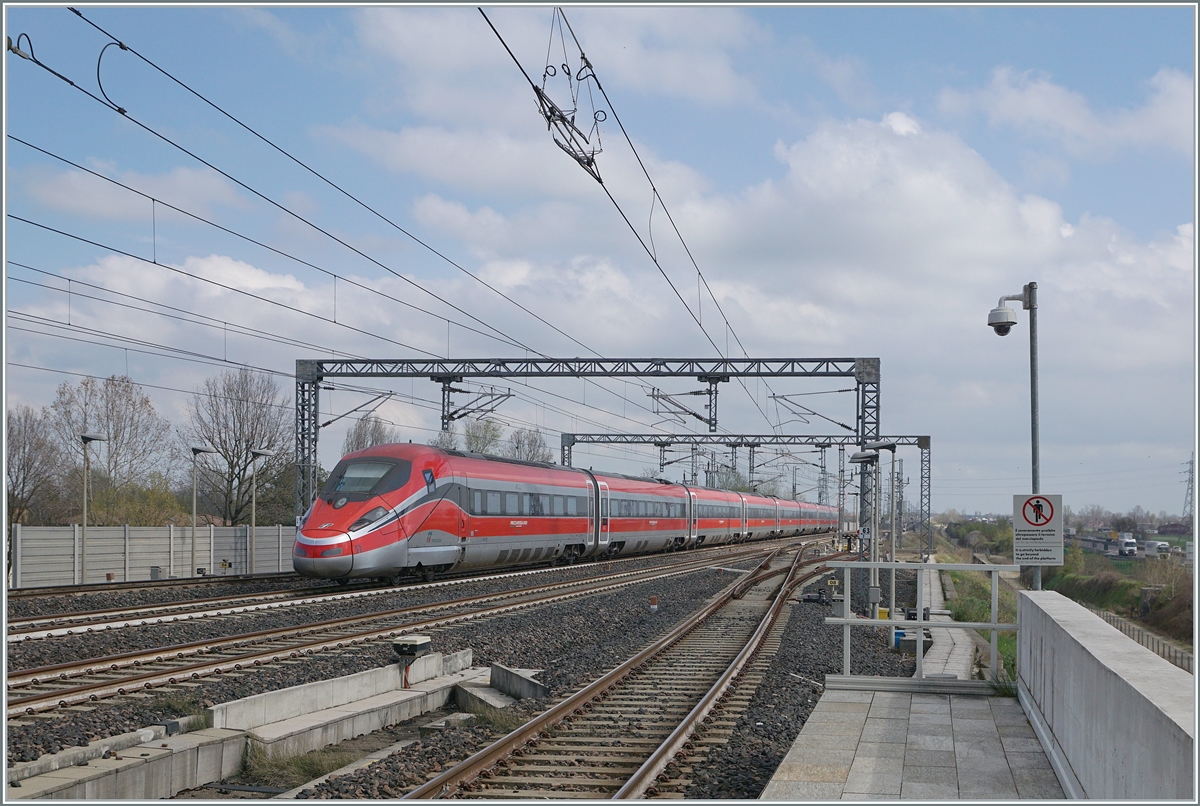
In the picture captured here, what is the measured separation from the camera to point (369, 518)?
21.6m

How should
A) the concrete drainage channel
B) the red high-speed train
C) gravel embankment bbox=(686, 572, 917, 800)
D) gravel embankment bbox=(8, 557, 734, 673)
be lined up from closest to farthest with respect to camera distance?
the concrete drainage channel, gravel embankment bbox=(686, 572, 917, 800), gravel embankment bbox=(8, 557, 734, 673), the red high-speed train

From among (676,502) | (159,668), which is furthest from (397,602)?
(676,502)

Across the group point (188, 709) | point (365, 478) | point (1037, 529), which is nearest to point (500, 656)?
point (188, 709)

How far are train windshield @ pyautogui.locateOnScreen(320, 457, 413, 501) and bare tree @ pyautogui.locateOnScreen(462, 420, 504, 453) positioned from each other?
153 ft

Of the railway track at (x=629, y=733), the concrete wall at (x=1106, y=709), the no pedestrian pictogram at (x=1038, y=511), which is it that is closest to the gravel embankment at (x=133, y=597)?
the railway track at (x=629, y=733)

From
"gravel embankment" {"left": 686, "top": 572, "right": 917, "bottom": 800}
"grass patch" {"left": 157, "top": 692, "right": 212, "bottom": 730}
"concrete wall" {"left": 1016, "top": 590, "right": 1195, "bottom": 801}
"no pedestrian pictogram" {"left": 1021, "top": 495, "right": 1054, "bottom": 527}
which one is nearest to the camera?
"concrete wall" {"left": 1016, "top": 590, "right": 1195, "bottom": 801}

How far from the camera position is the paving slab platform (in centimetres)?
696

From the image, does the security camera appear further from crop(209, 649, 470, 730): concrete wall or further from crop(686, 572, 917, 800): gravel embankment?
crop(209, 649, 470, 730): concrete wall

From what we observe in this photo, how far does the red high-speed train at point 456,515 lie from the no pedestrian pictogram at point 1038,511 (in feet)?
45.1

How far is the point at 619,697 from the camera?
11797mm

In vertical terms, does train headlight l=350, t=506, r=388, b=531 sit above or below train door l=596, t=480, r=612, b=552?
above

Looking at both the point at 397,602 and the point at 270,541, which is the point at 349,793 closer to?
the point at 397,602

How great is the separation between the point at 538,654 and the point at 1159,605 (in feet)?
111

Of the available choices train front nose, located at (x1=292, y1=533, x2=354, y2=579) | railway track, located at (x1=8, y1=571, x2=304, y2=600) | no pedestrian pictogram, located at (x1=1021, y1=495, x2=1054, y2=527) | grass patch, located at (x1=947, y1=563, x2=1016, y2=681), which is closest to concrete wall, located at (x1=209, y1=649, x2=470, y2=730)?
grass patch, located at (x1=947, y1=563, x2=1016, y2=681)
